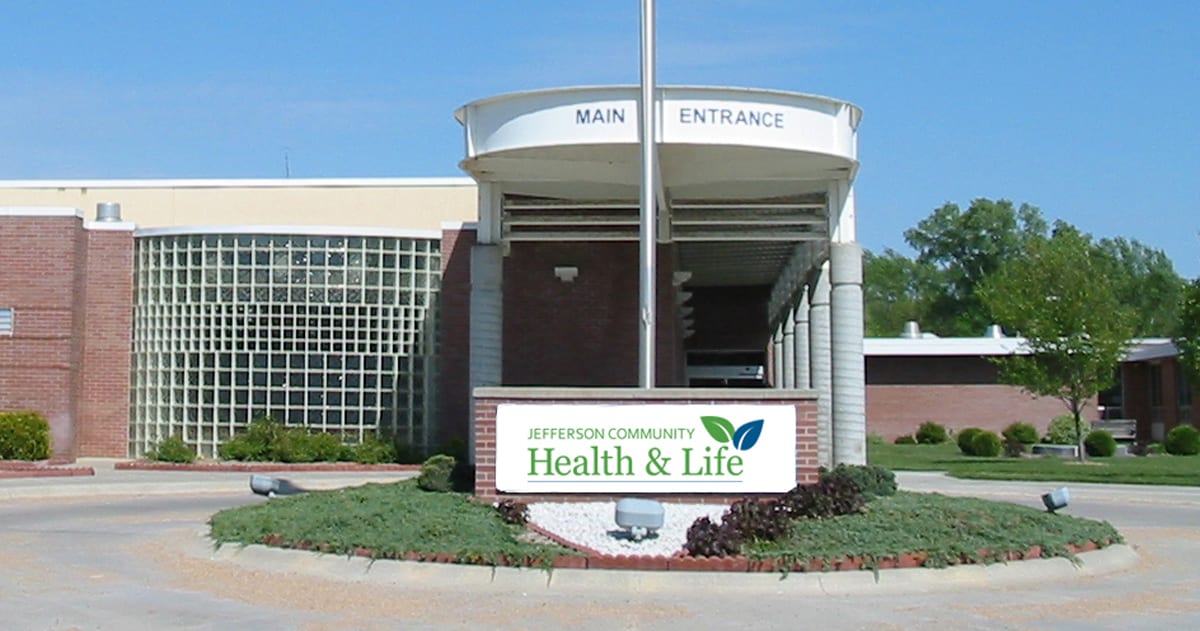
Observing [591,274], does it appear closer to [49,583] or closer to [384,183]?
[384,183]

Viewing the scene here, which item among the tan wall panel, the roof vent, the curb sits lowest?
the curb

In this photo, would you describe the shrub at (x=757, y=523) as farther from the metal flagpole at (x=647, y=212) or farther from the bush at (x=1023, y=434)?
the bush at (x=1023, y=434)

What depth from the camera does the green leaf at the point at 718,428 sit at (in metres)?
15.2

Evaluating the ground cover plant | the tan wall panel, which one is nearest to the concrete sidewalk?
the ground cover plant

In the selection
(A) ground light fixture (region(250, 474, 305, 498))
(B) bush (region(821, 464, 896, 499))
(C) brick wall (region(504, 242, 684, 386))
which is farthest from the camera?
(C) brick wall (region(504, 242, 684, 386))

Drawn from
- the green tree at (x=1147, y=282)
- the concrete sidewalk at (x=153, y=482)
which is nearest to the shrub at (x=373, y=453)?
the concrete sidewalk at (x=153, y=482)

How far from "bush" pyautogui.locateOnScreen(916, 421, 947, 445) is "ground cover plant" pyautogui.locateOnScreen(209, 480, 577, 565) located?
3783 centimetres

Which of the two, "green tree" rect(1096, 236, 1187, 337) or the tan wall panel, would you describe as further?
"green tree" rect(1096, 236, 1187, 337)

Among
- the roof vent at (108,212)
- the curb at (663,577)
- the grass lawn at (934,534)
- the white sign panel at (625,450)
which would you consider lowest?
the curb at (663,577)

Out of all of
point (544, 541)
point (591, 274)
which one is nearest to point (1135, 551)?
point (544, 541)

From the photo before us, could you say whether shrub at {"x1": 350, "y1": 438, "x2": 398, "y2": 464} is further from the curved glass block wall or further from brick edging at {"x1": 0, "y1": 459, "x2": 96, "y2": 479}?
brick edging at {"x1": 0, "y1": 459, "x2": 96, "y2": 479}

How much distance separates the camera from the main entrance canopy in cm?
1964

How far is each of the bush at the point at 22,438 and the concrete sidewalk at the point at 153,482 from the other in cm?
86

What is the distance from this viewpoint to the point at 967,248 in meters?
103
